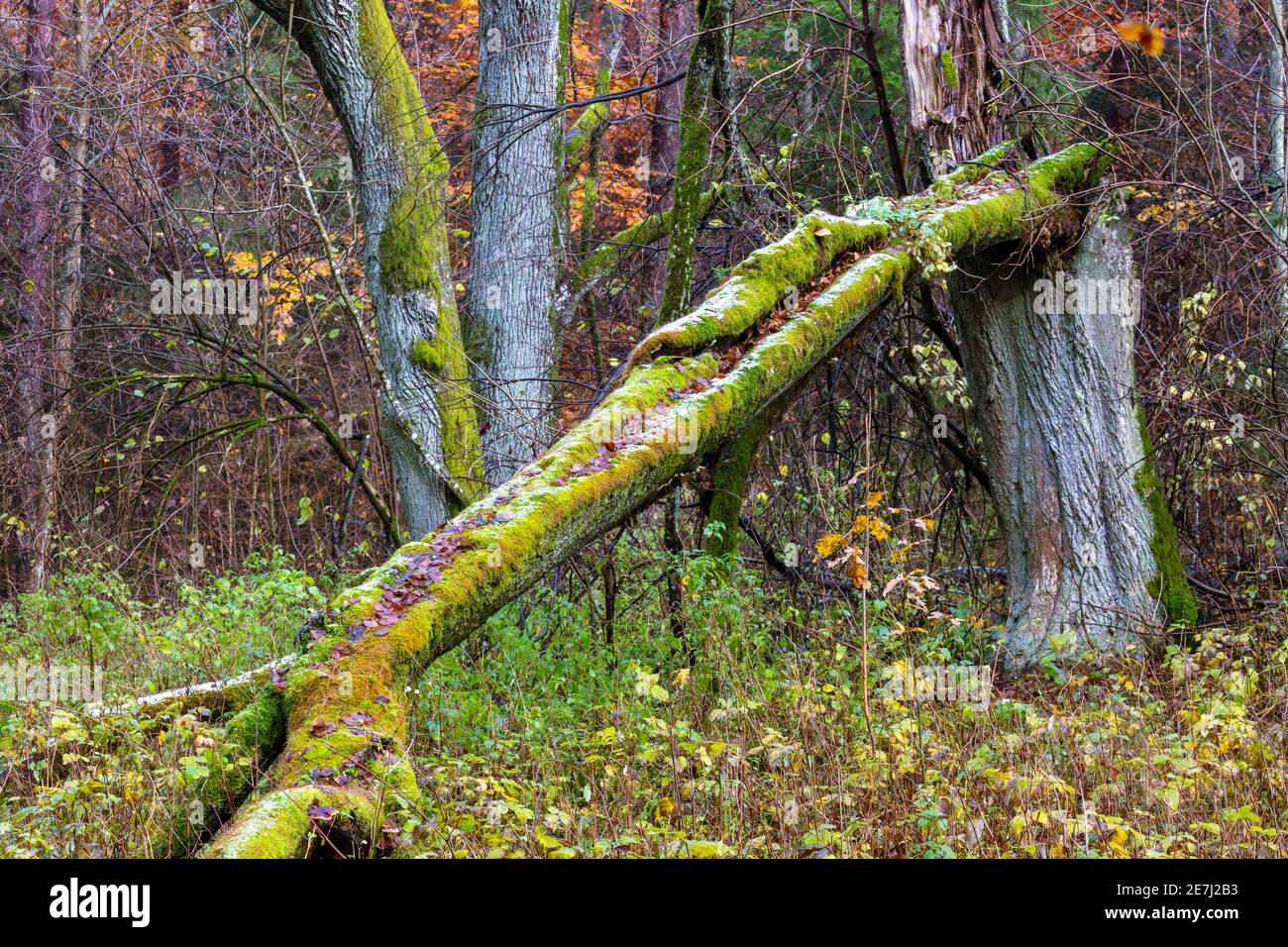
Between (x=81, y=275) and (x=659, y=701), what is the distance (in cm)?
1128

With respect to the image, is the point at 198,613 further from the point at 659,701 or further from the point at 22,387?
the point at 22,387

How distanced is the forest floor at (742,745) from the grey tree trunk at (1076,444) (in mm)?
456

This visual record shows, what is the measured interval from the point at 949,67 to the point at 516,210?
3330 mm

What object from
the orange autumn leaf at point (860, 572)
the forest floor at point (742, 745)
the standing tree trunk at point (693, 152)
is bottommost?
the forest floor at point (742, 745)

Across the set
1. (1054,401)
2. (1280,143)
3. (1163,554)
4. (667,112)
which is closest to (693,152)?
(1054,401)

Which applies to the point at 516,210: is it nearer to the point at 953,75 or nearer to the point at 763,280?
the point at 953,75

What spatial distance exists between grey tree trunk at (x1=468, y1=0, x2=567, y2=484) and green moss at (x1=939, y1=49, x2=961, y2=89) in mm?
2884

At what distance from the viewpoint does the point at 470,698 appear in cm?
609

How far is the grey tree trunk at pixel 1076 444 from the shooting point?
7488mm

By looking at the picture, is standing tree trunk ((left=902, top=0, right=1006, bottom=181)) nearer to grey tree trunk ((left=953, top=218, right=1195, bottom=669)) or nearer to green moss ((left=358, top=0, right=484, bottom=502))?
grey tree trunk ((left=953, top=218, right=1195, bottom=669))

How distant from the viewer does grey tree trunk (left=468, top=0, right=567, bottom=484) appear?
865 centimetres

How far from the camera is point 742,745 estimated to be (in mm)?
5227

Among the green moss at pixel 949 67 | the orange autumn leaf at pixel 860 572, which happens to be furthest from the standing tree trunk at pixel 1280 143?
the orange autumn leaf at pixel 860 572

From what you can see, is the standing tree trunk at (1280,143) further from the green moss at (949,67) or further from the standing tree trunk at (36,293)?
the standing tree trunk at (36,293)
